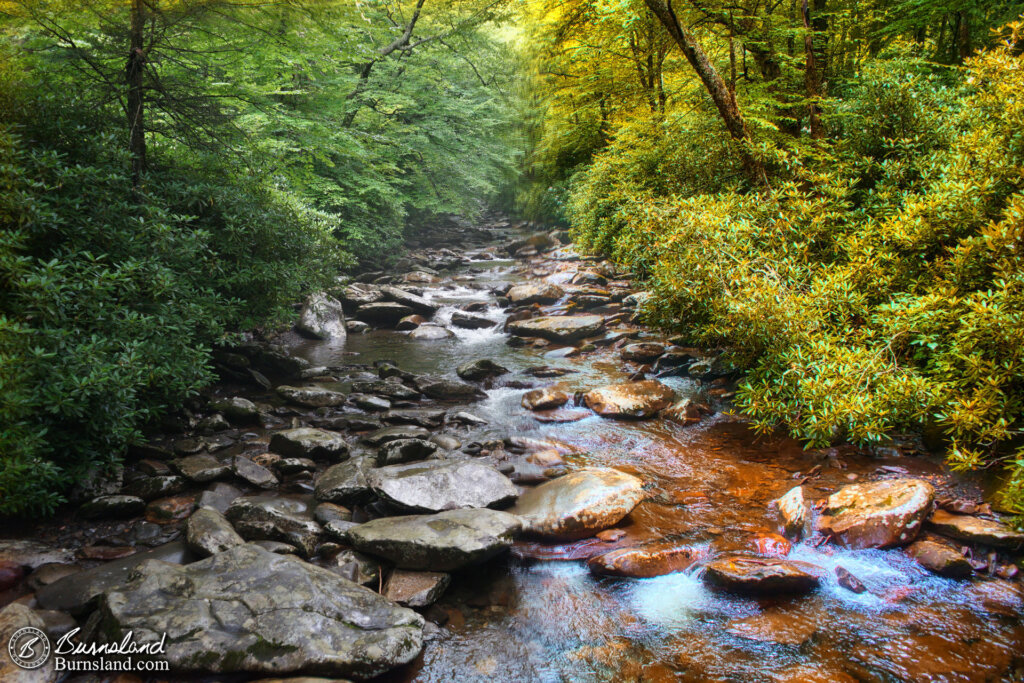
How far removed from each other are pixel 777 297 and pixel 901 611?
Result: 10.9 feet

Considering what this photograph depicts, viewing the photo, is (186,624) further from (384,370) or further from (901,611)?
(384,370)

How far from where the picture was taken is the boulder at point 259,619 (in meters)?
2.98

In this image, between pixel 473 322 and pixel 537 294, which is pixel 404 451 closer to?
pixel 473 322

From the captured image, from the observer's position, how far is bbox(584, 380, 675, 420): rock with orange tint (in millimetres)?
7070

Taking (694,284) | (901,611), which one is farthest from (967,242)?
(901,611)

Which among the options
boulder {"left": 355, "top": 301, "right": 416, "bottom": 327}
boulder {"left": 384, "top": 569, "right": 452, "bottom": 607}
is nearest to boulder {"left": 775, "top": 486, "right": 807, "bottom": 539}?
boulder {"left": 384, "top": 569, "right": 452, "bottom": 607}

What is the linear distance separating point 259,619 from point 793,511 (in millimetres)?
4165

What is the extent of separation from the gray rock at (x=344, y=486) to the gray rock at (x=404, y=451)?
29 centimetres

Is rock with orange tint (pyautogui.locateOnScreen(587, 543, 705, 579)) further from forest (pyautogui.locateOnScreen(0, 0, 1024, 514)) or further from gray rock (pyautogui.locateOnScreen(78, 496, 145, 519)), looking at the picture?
gray rock (pyautogui.locateOnScreen(78, 496, 145, 519))

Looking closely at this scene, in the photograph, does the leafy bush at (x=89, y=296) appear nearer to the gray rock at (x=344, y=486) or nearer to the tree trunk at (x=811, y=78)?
the gray rock at (x=344, y=486)

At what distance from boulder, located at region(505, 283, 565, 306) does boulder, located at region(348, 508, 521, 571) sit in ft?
28.4

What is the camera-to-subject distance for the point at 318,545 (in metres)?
4.35

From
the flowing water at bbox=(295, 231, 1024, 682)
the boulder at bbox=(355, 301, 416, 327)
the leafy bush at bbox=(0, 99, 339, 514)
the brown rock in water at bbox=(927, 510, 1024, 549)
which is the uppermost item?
the leafy bush at bbox=(0, 99, 339, 514)

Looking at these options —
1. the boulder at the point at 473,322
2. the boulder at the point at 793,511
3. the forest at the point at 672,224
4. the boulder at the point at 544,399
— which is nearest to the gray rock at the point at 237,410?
the forest at the point at 672,224
